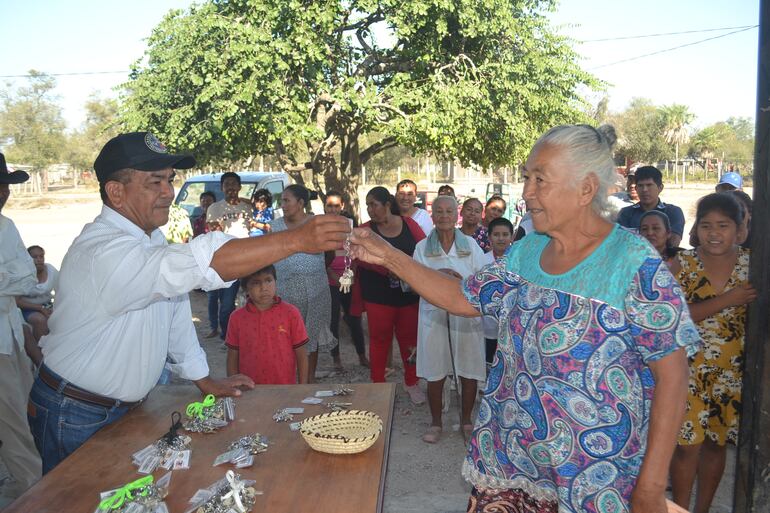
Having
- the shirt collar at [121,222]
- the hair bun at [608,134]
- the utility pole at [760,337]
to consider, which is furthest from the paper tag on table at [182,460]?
the utility pole at [760,337]

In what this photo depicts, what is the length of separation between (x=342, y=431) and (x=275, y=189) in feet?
34.7

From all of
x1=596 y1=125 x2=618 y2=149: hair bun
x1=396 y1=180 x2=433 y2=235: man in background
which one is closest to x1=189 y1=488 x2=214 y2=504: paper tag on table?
x1=596 y1=125 x2=618 y2=149: hair bun

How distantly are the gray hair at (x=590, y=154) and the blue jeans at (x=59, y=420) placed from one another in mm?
2050

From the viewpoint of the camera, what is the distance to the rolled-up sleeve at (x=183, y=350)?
3000 millimetres

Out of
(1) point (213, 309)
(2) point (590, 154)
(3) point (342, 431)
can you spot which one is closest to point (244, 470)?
(3) point (342, 431)

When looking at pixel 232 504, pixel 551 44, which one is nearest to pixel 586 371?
pixel 232 504

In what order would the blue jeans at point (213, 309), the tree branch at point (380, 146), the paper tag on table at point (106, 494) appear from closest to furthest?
the paper tag on table at point (106, 494) < the blue jeans at point (213, 309) < the tree branch at point (380, 146)

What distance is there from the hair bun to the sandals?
358 centimetres

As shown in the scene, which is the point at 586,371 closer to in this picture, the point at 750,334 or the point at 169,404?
the point at 750,334

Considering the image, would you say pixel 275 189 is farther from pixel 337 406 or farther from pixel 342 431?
pixel 342 431

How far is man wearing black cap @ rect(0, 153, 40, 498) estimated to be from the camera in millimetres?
3863

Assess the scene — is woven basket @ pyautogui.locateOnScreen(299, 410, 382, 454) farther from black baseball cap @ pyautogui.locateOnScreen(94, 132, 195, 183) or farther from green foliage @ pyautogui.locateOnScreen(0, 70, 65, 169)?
green foliage @ pyautogui.locateOnScreen(0, 70, 65, 169)

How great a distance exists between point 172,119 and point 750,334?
1091 cm

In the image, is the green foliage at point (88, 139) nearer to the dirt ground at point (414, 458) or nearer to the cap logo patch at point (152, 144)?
the dirt ground at point (414, 458)
